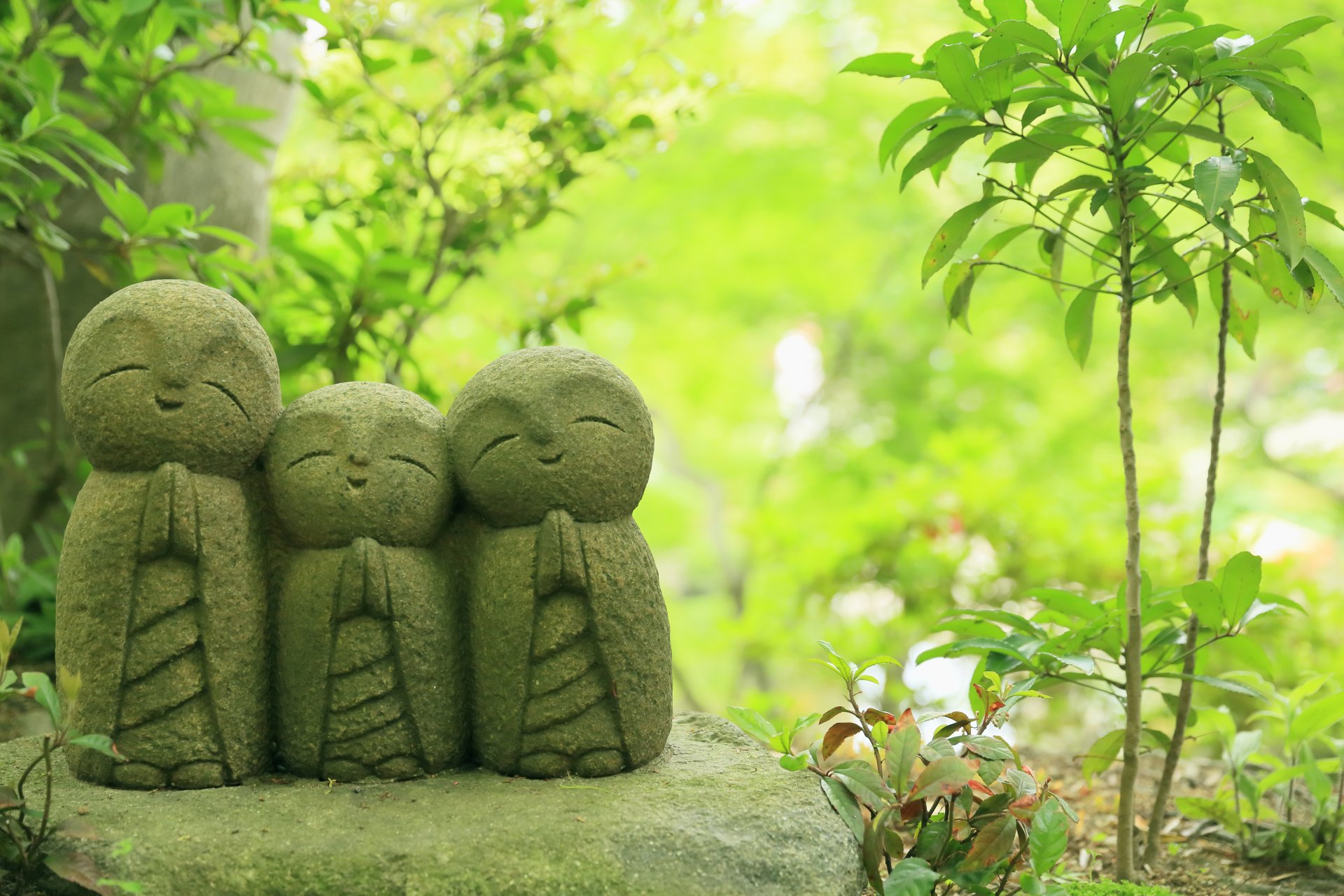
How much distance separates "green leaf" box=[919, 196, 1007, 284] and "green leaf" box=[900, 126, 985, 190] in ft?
0.58

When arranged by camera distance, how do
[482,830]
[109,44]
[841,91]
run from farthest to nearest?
[841,91] < [109,44] < [482,830]

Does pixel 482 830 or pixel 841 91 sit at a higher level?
pixel 841 91

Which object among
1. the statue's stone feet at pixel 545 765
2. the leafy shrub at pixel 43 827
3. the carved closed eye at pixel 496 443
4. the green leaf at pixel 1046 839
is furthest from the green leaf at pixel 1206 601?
the leafy shrub at pixel 43 827

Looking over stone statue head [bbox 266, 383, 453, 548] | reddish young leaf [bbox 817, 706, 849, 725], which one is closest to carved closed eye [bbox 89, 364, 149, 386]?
stone statue head [bbox 266, 383, 453, 548]

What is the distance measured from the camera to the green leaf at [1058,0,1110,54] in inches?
101

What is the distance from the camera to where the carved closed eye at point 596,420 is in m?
2.70

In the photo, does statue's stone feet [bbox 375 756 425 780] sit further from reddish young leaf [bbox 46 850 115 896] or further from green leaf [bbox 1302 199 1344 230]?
green leaf [bbox 1302 199 1344 230]

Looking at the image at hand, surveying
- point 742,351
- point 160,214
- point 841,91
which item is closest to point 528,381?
point 160,214

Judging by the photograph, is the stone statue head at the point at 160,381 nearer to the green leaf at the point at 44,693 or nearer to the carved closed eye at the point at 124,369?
the carved closed eye at the point at 124,369

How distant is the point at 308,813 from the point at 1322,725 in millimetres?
3147

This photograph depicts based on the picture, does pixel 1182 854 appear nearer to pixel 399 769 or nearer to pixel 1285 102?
pixel 1285 102

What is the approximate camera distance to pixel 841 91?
827 cm

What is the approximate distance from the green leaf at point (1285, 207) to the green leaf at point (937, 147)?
743 mm

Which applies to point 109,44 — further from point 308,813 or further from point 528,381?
point 308,813
